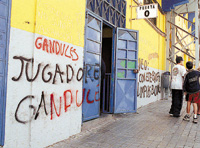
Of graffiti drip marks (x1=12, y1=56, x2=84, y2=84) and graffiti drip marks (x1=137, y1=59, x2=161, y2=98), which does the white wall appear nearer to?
graffiti drip marks (x1=12, y1=56, x2=84, y2=84)

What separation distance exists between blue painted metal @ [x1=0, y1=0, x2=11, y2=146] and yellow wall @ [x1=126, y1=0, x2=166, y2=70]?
16.8ft

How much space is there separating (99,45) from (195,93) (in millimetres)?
2979

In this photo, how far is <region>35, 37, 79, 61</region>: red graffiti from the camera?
11.2 feet

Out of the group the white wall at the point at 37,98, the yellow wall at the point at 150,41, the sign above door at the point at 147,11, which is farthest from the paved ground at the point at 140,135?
the yellow wall at the point at 150,41

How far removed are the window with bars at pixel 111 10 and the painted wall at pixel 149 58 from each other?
45 centimetres

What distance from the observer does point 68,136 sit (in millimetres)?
4164

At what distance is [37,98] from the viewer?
11.1 feet

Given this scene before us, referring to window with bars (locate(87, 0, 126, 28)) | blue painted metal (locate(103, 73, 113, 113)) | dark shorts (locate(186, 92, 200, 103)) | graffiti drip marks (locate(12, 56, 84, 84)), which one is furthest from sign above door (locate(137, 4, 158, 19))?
graffiti drip marks (locate(12, 56, 84, 84))

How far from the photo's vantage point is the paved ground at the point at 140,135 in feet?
12.6

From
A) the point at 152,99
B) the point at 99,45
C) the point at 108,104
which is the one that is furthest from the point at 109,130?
the point at 152,99

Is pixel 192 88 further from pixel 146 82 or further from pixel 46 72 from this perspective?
pixel 46 72

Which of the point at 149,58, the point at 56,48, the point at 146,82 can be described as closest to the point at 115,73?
the point at 56,48

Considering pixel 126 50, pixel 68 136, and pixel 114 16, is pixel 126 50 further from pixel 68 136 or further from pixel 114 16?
pixel 68 136

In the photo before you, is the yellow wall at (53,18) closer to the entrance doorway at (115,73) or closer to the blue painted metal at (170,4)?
the entrance doorway at (115,73)
